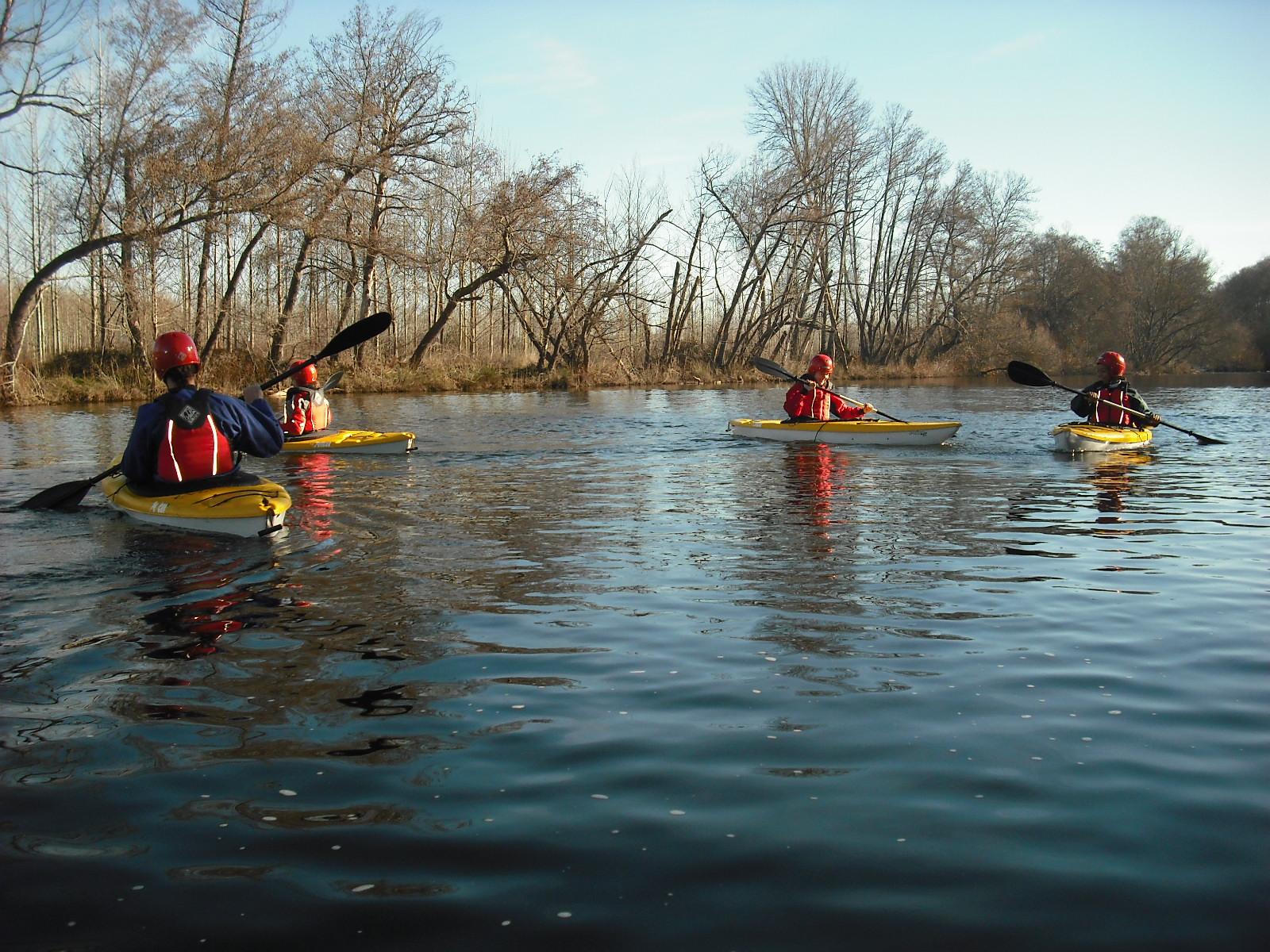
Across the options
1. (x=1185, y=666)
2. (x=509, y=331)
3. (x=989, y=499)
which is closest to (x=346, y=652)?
(x=1185, y=666)

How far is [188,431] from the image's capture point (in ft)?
25.3

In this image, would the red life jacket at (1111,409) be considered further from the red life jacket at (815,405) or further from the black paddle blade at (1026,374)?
the red life jacket at (815,405)

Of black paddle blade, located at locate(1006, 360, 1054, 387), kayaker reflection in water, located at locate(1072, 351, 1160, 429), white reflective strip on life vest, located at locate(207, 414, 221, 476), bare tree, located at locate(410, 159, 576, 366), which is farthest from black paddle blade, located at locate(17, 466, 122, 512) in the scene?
bare tree, located at locate(410, 159, 576, 366)

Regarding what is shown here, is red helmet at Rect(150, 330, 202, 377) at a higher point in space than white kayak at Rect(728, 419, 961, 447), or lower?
higher

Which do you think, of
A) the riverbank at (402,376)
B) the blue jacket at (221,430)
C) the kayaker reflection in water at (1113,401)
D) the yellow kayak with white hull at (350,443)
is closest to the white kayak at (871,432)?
the kayaker reflection in water at (1113,401)

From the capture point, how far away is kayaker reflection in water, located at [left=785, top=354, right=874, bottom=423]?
14883mm

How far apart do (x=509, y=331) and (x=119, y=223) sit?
16.7 metres

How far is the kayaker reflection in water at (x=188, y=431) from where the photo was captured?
7.57 meters

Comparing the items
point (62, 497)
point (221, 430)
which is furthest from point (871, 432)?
point (62, 497)

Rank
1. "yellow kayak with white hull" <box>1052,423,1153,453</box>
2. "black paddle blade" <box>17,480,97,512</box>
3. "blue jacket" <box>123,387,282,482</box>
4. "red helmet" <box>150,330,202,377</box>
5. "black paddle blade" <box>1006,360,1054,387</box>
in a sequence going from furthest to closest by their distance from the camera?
"black paddle blade" <box>1006,360,1054,387</box> → "yellow kayak with white hull" <box>1052,423,1153,453</box> → "black paddle blade" <box>17,480,97,512</box> → "blue jacket" <box>123,387,282,482</box> → "red helmet" <box>150,330,202,377</box>

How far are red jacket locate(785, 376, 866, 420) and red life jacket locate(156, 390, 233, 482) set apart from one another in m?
8.85

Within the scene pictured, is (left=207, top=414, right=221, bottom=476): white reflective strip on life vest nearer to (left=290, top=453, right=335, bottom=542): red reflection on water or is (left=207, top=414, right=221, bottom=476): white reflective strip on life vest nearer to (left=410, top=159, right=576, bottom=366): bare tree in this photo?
(left=290, top=453, right=335, bottom=542): red reflection on water

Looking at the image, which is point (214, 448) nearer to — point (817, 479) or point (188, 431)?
point (188, 431)

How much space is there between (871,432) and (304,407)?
304 inches
